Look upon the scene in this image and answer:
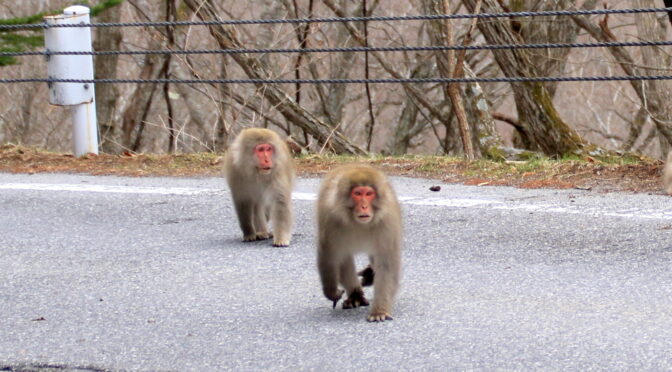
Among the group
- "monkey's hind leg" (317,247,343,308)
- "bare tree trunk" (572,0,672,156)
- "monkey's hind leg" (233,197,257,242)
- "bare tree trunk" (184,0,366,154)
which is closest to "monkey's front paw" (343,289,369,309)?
"monkey's hind leg" (317,247,343,308)

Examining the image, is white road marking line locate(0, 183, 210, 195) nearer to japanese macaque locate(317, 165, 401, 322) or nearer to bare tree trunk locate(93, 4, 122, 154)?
japanese macaque locate(317, 165, 401, 322)

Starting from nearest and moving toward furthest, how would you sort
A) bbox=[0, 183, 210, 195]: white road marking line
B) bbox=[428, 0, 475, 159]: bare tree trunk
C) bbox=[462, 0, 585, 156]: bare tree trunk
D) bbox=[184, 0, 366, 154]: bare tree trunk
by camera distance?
bbox=[0, 183, 210, 195]: white road marking line < bbox=[462, 0, 585, 156]: bare tree trunk < bbox=[428, 0, 475, 159]: bare tree trunk < bbox=[184, 0, 366, 154]: bare tree trunk

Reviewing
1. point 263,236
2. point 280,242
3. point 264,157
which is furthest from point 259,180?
point 280,242

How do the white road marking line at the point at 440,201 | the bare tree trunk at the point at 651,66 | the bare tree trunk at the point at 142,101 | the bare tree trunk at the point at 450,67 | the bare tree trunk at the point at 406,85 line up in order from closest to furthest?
the white road marking line at the point at 440,201, the bare tree trunk at the point at 450,67, the bare tree trunk at the point at 651,66, the bare tree trunk at the point at 406,85, the bare tree trunk at the point at 142,101

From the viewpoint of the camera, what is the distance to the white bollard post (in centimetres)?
1037

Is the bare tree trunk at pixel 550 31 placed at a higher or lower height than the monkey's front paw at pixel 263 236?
higher

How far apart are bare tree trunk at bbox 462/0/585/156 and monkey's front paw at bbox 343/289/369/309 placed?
6.82 metres

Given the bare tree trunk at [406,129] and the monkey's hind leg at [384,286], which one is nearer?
the monkey's hind leg at [384,286]

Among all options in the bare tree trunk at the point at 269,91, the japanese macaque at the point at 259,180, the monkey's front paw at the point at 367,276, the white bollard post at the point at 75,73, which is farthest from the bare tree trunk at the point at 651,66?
the monkey's front paw at the point at 367,276

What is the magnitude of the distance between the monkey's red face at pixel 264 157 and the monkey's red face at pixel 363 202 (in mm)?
1928

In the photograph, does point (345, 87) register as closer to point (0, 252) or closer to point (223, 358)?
point (0, 252)

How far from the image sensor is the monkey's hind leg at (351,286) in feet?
16.4

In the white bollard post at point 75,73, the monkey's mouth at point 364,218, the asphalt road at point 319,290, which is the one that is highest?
the white bollard post at point 75,73

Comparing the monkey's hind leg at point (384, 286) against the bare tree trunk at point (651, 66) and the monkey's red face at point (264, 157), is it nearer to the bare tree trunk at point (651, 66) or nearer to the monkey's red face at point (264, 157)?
the monkey's red face at point (264, 157)
